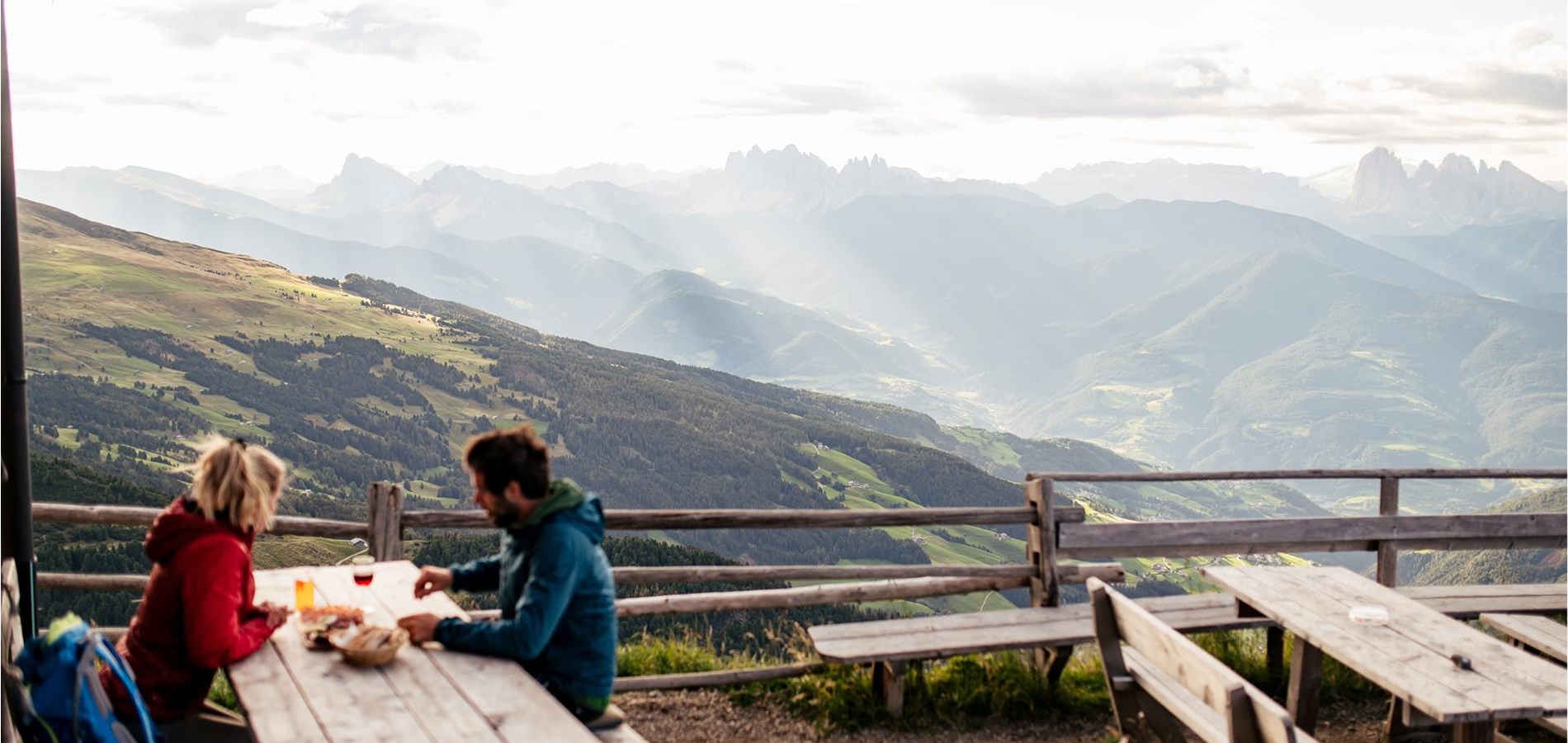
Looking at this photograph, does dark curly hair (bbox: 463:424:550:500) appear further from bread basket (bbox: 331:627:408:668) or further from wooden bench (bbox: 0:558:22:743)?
wooden bench (bbox: 0:558:22:743)

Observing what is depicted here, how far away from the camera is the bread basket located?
13.1ft

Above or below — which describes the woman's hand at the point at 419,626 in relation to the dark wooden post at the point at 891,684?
above

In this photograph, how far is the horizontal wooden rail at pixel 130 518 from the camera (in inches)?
251

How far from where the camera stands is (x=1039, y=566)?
7.55m

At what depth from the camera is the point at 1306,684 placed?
20.2ft

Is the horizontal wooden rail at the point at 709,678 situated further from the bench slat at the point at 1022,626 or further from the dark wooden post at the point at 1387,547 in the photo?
the dark wooden post at the point at 1387,547

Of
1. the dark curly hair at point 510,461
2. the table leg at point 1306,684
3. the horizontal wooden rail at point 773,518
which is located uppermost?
the dark curly hair at point 510,461

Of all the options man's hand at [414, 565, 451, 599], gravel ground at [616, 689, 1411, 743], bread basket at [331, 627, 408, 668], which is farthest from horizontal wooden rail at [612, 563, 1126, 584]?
bread basket at [331, 627, 408, 668]

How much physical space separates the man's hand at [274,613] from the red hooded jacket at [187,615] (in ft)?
0.32

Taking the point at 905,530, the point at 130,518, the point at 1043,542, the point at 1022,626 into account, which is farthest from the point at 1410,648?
the point at 905,530

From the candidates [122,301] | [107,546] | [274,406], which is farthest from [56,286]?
[107,546]

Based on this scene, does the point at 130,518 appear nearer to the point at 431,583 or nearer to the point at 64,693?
the point at 431,583

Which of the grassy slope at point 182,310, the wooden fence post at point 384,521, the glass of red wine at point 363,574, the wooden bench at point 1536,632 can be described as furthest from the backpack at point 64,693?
the grassy slope at point 182,310

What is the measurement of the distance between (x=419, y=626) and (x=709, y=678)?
295cm
